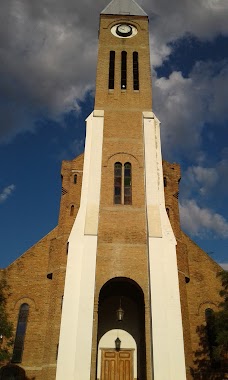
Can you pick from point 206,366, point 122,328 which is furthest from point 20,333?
point 206,366

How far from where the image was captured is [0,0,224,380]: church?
14812 mm

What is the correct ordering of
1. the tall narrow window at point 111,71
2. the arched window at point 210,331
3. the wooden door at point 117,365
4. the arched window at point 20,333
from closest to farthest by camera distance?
the wooden door at point 117,365, the arched window at point 20,333, the arched window at point 210,331, the tall narrow window at point 111,71

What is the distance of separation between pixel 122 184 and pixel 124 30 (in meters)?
14.2

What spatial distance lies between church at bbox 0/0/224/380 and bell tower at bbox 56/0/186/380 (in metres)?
0.05

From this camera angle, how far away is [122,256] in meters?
16.8

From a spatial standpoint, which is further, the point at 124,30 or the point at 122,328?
the point at 124,30

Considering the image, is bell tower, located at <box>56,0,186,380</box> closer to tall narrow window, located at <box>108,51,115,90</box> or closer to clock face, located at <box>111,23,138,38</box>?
tall narrow window, located at <box>108,51,115,90</box>

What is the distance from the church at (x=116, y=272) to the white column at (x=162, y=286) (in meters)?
0.04

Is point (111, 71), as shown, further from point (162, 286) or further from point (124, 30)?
point (162, 286)

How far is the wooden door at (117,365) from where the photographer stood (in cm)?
1752

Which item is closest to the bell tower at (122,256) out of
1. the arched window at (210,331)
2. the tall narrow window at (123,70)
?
the tall narrow window at (123,70)

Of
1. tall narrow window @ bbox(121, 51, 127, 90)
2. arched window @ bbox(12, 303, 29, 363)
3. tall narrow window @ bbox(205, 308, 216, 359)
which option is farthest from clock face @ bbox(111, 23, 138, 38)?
tall narrow window @ bbox(205, 308, 216, 359)

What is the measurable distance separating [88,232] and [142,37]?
55.1 ft

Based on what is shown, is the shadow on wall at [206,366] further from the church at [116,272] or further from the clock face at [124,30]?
the clock face at [124,30]
